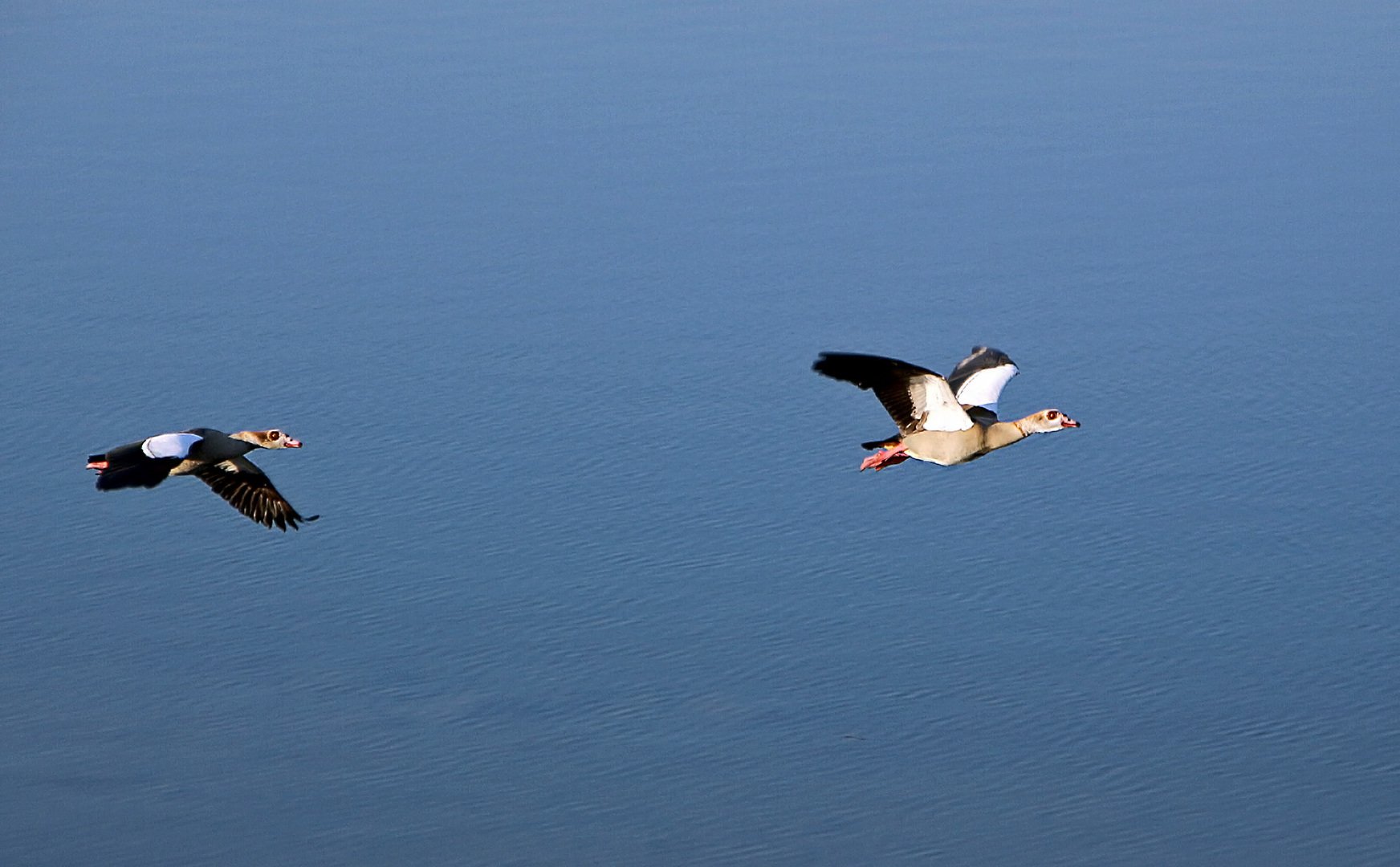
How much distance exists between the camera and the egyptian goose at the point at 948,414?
25.9 m

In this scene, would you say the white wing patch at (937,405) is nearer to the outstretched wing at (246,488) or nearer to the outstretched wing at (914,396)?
the outstretched wing at (914,396)

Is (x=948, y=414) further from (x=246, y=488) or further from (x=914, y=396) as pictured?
(x=246, y=488)

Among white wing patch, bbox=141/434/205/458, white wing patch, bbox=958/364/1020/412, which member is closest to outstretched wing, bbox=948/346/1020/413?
white wing patch, bbox=958/364/1020/412

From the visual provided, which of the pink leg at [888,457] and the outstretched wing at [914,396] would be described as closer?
the outstretched wing at [914,396]

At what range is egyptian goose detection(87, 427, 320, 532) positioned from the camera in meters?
25.1

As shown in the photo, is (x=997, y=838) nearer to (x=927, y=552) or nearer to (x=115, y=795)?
(x=927, y=552)

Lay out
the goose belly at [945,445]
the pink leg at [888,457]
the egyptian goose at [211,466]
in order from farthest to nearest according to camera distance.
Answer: the pink leg at [888,457]
the goose belly at [945,445]
the egyptian goose at [211,466]

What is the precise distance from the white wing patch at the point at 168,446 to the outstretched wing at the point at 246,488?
5.80 ft

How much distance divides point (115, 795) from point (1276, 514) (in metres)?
34.9

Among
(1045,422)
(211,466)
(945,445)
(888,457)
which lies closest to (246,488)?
(211,466)

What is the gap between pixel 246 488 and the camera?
93.9 feet

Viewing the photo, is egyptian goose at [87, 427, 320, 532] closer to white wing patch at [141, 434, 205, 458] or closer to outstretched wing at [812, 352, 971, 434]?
white wing patch at [141, 434, 205, 458]

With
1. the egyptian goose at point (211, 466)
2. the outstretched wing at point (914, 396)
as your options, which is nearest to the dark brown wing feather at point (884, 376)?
the outstretched wing at point (914, 396)

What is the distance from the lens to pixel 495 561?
64062 millimetres
